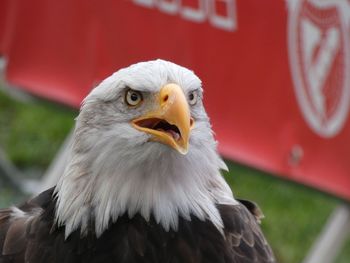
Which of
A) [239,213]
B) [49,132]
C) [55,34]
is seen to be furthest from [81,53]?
[49,132]

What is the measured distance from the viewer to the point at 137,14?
604cm

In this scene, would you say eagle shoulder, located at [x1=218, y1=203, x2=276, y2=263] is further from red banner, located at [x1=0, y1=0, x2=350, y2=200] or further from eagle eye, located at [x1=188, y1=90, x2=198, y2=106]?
red banner, located at [x1=0, y1=0, x2=350, y2=200]

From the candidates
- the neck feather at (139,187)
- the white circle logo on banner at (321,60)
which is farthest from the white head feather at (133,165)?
the white circle logo on banner at (321,60)

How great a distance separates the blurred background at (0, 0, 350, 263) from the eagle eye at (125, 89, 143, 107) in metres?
1.82

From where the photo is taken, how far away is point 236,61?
579cm

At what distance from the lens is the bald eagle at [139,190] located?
3.89m

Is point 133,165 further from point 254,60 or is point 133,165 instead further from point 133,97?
point 254,60

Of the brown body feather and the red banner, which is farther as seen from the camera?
the red banner

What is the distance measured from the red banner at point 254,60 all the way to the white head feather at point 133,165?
5.46 ft

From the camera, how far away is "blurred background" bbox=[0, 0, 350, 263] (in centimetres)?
562

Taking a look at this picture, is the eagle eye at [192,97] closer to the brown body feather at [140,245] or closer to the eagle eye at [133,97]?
the eagle eye at [133,97]

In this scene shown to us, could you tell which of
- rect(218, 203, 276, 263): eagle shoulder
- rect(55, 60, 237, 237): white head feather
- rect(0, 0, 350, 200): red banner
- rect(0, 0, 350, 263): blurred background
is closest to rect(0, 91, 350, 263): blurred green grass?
rect(0, 0, 350, 263): blurred background

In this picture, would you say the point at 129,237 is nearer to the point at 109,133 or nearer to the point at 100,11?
the point at 109,133

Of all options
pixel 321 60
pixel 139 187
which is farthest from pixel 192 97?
pixel 321 60
